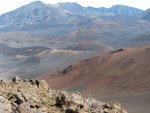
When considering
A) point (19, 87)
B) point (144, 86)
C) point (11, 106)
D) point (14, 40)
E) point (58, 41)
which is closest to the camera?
point (11, 106)

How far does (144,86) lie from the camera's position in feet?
164

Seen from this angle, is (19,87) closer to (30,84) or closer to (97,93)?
(30,84)

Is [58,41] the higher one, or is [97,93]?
[58,41]

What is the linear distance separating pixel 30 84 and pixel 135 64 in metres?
48.1

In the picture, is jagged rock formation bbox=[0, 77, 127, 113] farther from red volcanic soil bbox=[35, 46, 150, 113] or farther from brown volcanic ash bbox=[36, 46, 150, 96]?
brown volcanic ash bbox=[36, 46, 150, 96]

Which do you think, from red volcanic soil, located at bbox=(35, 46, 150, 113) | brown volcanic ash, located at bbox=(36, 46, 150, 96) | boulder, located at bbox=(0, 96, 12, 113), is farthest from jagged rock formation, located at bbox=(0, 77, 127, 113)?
brown volcanic ash, located at bbox=(36, 46, 150, 96)

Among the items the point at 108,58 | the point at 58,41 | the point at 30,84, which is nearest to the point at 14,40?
the point at 58,41

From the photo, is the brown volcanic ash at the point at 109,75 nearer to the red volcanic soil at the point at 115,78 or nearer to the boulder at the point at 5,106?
the red volcanic soil at the point at 115,78

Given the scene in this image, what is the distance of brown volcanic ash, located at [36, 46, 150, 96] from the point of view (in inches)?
2092

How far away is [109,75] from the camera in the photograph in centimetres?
6078

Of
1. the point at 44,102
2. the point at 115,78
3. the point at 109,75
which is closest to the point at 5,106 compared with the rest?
the point at 44,102

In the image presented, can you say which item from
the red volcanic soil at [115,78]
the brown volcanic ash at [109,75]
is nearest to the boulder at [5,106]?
the red volcanic soil at [115,78]

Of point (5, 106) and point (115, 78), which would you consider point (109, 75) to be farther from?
point (5, 106)

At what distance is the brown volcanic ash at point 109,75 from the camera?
174 ft
